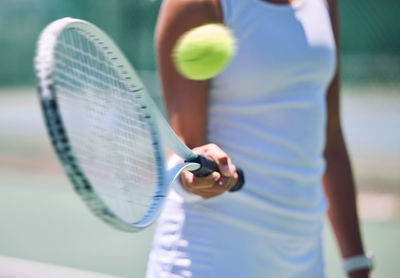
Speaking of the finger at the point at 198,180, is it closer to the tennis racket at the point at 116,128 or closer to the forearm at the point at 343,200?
the tennis racket at the point at 116,128

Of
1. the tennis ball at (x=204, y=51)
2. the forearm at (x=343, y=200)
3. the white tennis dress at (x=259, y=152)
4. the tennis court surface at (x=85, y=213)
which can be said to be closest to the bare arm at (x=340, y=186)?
the forearm at (x=343, y=200)

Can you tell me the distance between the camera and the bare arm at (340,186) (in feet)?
4.35

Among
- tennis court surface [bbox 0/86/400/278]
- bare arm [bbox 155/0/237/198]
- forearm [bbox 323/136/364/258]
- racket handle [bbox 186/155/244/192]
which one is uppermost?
bare arm [bbox 155/0/237/198]

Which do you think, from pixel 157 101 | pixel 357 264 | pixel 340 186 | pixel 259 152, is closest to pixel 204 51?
pixel 259 152

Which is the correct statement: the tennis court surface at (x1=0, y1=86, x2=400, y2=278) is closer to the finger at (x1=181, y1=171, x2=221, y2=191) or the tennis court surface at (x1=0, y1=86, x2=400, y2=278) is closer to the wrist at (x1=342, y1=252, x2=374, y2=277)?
the wrist at (x1=342, y1=252, x2=374, y2=277)

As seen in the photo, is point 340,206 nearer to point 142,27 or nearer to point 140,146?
point 140,146

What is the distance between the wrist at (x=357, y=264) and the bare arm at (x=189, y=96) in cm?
47

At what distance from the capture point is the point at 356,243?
1.32 metres

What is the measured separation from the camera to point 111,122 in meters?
1.05

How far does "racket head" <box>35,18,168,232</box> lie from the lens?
92cm

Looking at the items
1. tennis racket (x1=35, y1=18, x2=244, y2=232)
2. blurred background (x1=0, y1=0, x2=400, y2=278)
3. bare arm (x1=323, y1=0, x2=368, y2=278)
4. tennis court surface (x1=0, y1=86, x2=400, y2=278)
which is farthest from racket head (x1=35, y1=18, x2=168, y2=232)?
blurred background (x1=0, y1=0, x2=400, y2=278)

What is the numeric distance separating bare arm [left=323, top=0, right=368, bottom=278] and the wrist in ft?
0.04

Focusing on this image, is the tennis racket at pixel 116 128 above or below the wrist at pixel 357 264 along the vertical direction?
above

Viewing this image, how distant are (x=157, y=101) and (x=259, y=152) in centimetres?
551
